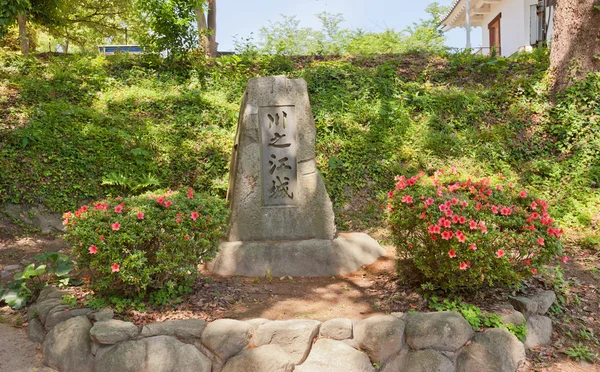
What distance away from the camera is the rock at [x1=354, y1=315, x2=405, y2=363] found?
12.9 ft

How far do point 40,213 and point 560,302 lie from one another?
7.29 m

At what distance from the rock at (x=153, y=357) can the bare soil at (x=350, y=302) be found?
39cm

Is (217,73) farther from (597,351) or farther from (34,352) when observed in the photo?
(597,351)

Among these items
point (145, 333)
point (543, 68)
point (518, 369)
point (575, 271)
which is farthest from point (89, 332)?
point (543, 68)

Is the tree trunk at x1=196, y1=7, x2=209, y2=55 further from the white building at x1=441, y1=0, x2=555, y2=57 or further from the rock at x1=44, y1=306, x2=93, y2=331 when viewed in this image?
the rock at x1=44, y1=306, x2=93, y2=331

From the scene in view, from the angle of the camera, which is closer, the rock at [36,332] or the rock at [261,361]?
the rock at [261,361]

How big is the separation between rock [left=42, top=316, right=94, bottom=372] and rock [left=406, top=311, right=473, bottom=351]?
267 centimetres

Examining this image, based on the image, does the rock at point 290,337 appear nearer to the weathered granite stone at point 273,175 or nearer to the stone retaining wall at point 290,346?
the stone retaining wall at point 290,346

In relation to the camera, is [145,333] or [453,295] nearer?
[145,333]

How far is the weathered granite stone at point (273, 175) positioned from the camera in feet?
19.6

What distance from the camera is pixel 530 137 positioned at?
9398 mm

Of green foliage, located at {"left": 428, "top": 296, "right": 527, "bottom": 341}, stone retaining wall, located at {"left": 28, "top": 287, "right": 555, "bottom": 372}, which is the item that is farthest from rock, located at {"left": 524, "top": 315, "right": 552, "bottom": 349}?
stone retaining wall, located at {"left": 28, "top": 287, "right": 555, "bottom": 372}

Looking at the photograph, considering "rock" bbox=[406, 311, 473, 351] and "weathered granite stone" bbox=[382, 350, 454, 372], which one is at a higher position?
"rock" bbox=[406, 311, 473, 351]

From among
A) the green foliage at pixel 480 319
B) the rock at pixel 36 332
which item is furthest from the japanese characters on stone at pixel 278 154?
the rock at pixel 36 332
